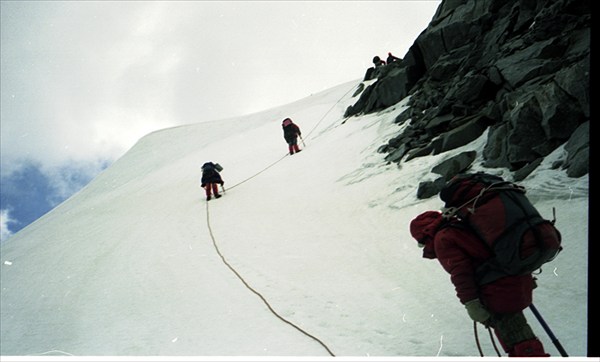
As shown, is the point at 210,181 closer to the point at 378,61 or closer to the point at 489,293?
the point at 489,293

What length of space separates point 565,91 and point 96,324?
593 cm

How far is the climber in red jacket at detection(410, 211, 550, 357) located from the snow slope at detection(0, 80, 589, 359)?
44cm

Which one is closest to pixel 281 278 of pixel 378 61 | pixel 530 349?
pixel 530 349

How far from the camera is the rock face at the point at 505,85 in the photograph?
4.21 m

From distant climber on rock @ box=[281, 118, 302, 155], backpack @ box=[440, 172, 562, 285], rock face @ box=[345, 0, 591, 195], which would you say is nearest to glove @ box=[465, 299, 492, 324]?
backpack @ box=[440, 172, 562, 285]

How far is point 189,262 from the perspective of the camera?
5.15 meters

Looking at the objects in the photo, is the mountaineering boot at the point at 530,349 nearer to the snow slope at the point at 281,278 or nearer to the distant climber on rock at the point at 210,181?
the snow slope at the point at 281,278

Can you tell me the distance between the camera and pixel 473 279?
6.88 ft

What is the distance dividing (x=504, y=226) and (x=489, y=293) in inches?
16.4

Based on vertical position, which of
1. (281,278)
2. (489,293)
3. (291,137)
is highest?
(291,137)

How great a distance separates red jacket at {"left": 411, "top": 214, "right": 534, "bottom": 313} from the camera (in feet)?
6.68

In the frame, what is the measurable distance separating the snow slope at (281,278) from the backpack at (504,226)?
2.62ft

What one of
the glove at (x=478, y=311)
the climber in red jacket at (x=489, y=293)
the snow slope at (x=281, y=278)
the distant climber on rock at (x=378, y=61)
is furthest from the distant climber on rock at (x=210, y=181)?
the distant climber on rock at (x=378, y=61)

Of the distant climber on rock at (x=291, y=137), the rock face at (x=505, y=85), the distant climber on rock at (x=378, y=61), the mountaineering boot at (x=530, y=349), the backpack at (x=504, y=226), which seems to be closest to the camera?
the backpack at (x=504, y=226)
